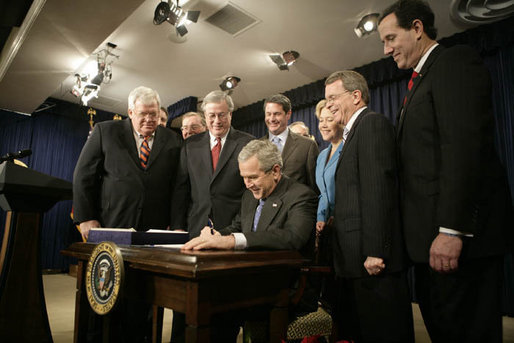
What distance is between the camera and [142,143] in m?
2.42

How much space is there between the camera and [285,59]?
211 inches

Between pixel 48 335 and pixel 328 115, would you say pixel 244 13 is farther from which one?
pixel 48 335

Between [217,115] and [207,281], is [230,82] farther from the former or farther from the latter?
[207,281]

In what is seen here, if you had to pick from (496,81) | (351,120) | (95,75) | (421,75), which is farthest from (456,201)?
(95,75)

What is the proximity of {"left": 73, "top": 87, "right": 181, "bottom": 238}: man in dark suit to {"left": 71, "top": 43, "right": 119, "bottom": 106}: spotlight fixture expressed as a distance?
3.40 metres

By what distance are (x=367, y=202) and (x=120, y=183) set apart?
154 centimetres

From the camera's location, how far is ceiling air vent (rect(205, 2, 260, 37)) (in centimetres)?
431

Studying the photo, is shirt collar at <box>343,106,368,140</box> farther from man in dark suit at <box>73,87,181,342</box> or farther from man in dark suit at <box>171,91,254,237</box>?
man in dark suit at <box>73,87,181,342</box>

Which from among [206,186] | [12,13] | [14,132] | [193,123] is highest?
[12,13]

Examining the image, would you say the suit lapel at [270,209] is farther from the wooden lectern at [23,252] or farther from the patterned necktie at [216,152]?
the wooden lectern at [23,252]

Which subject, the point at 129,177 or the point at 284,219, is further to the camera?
the point at 129,177

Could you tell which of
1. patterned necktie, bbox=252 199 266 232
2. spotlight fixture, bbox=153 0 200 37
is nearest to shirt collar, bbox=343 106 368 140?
patterned necktie, bbox=252 199 266 232

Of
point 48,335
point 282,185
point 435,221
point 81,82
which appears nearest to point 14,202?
point 48,335

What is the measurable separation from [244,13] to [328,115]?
194 cm
